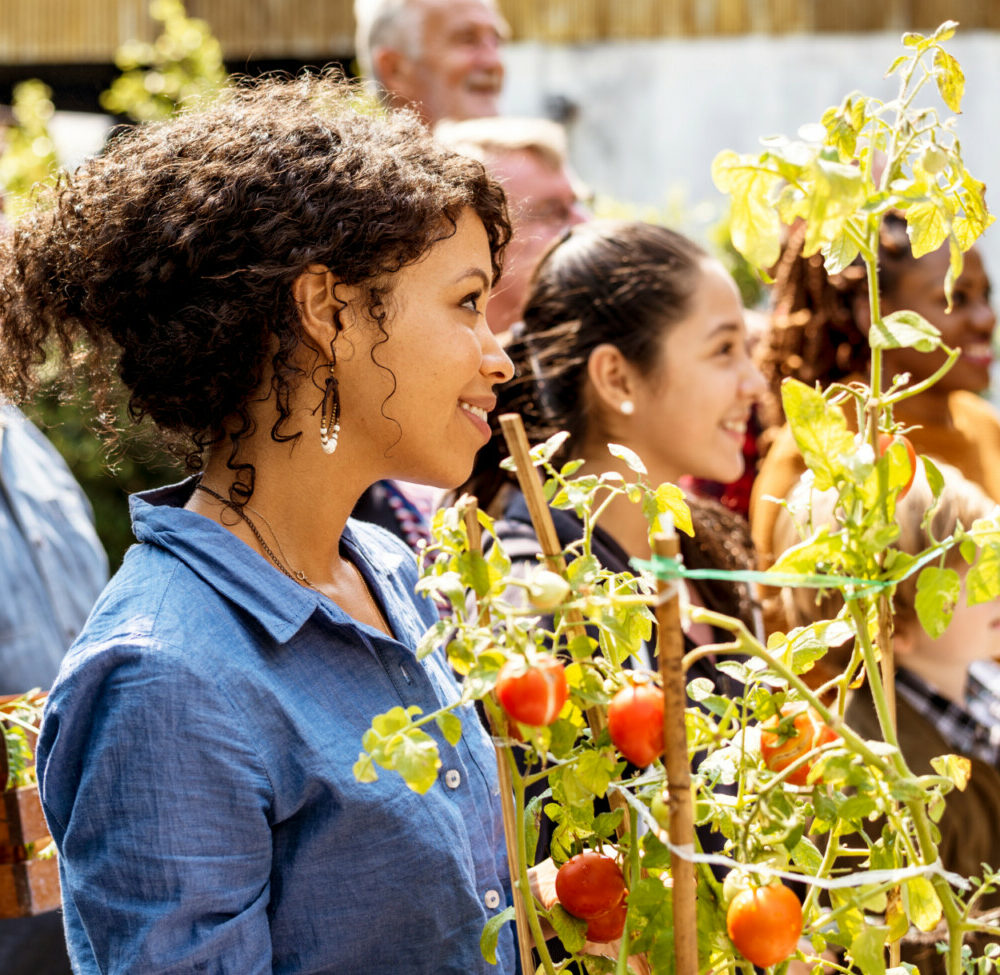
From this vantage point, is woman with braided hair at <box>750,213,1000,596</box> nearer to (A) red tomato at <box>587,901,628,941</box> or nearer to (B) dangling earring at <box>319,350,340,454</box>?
(B) dangling earring at <box>319,350,340,454</box>

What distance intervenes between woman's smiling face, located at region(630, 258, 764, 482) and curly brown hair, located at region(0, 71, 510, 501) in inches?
33.4

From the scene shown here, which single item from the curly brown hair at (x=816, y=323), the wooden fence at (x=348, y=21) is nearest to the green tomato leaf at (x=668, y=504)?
the curly brown hair at (x=816, y=323)

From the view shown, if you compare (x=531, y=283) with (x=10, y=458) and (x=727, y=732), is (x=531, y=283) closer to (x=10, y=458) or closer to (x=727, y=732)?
(x=10, y=458)

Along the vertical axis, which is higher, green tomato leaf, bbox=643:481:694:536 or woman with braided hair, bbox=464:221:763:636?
green tomato leaf, bbox=643:481:694:536

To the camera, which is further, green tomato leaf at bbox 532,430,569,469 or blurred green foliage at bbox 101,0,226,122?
blurred green foliage at bbox 101,0,226,122

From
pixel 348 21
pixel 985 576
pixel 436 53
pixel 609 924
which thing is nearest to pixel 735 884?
pixel 609 924

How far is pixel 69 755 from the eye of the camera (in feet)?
3.38

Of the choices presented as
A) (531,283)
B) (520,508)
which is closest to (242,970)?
(520,508)

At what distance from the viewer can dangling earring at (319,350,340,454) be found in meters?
1.25

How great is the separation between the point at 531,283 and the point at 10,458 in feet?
3.97

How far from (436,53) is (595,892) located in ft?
10.1

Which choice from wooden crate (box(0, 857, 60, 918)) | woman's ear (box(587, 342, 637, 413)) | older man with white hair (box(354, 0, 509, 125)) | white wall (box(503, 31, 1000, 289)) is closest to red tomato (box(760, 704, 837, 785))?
wooden crate (box(0, 857, 60, 918))

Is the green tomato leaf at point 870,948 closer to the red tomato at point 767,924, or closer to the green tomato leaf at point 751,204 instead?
the red tomato at point 767,924

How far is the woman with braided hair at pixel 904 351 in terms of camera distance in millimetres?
2828
